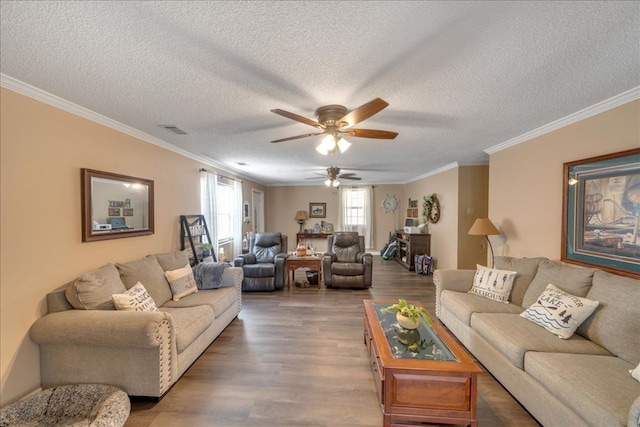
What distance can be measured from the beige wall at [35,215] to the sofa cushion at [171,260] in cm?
47

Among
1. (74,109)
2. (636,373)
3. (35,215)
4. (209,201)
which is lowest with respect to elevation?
(636,373)

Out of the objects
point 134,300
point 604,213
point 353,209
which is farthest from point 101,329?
point 353,209

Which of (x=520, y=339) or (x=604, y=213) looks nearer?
(x=520, y=339)

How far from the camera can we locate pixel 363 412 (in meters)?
1.86

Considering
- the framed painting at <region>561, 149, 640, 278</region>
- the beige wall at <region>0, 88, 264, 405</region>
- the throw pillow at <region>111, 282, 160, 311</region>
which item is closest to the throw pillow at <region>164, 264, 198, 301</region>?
the throw pillow at <region>111, 282, 160, 311</region>

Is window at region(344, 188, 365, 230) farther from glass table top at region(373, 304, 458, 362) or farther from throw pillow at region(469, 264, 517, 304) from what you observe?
glass table top at region(373, 304, 458, 362)

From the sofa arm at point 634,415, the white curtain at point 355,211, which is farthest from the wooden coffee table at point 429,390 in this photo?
the white curtain at point 355,211

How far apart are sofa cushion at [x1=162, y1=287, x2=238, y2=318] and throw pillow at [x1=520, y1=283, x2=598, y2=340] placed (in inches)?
123

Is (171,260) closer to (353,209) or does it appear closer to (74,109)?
(74,109)

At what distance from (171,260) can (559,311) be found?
400 centimetres

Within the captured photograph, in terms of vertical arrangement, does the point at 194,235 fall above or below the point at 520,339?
above

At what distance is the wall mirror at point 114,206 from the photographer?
7.81ft

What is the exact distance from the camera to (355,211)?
8.43m

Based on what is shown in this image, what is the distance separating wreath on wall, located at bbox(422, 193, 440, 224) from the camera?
19.2 ft
